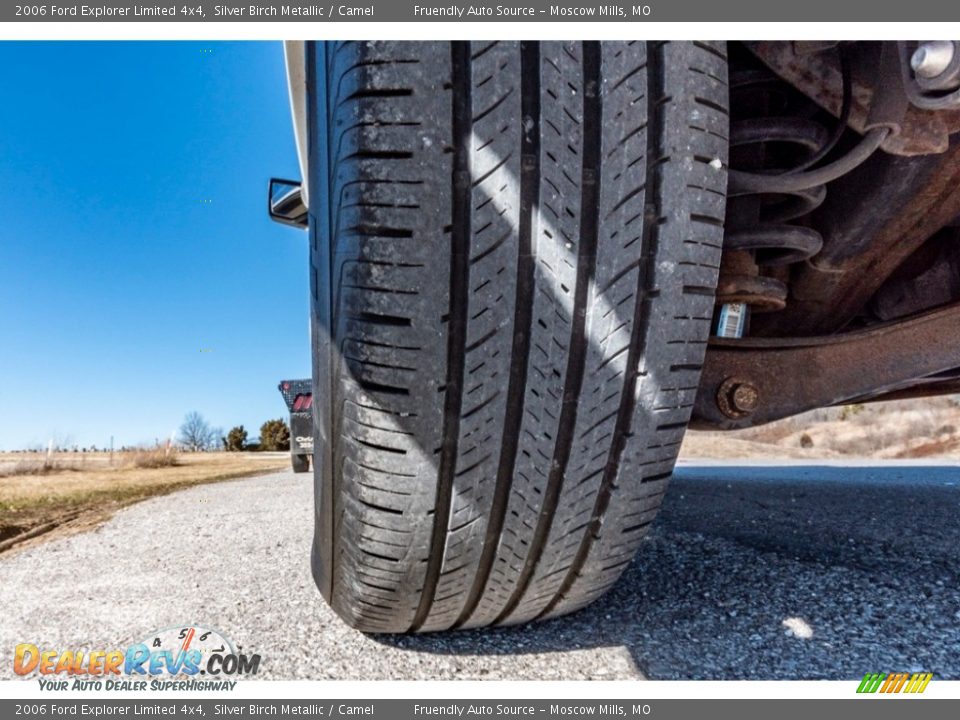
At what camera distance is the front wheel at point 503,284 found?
68cm

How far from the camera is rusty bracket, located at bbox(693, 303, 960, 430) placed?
1.20 m

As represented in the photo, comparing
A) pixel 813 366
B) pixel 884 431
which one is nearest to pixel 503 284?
pixel 813 366

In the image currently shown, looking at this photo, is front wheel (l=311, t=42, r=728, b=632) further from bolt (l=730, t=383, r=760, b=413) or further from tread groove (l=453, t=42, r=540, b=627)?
bolt (l=730, t=383, r=760, b=413)

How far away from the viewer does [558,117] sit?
0.69m

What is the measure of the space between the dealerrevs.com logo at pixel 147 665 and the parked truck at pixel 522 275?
18 centimetres

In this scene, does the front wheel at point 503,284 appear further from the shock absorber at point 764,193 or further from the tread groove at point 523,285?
the shock absorber at point 764,193

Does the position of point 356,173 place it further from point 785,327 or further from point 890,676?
point 785,327

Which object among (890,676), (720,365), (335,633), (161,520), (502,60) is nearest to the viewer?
(502,60)

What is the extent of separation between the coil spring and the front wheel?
22 cm

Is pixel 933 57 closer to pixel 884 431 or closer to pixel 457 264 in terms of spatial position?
pixel 457 264

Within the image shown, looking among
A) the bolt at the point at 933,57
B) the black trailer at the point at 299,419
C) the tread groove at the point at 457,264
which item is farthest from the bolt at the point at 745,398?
the black trailer at the point at 299,419

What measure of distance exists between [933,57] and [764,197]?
0.33m

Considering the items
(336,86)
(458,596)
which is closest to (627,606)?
(458,596)

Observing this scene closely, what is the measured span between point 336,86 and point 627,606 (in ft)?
3.38
